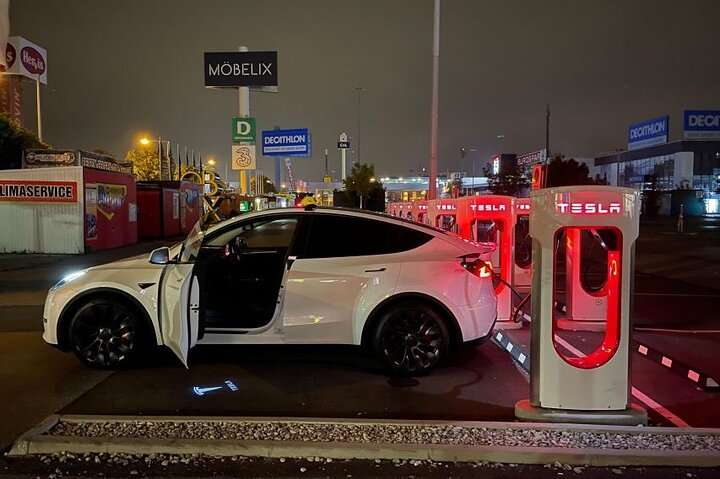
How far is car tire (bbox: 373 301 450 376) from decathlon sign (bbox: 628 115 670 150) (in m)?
85.9

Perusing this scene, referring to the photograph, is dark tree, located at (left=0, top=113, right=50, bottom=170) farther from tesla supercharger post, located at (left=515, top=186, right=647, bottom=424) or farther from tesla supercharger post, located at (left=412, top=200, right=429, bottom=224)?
tesla supercharger post, located at (left=515, top=186, right=647, bottom=424)

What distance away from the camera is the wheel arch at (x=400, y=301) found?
5746 millimetres

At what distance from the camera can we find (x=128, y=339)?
19.6 ft

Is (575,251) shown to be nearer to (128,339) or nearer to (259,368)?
(259,368)

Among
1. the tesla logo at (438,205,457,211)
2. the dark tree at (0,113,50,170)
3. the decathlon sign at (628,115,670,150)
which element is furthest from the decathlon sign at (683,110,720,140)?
the tesla logo at (438,205,457,211)

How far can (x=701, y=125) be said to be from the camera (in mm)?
77125

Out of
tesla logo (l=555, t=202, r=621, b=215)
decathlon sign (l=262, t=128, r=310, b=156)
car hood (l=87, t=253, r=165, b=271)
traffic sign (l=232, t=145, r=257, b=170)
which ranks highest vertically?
decathlon sign (l=262, t=128, r=310, b=156)

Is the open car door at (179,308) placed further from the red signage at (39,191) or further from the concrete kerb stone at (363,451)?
the red signage at (39,191)

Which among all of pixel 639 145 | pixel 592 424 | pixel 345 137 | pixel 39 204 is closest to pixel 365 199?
pixel 345 137

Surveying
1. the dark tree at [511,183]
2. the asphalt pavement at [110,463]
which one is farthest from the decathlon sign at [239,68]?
the dark tree at [511,183]

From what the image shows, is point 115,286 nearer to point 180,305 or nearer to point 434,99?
point 180,305

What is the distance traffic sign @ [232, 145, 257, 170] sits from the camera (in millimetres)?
20828

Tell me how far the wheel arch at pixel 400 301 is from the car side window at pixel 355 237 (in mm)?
492

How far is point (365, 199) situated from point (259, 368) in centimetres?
4405
